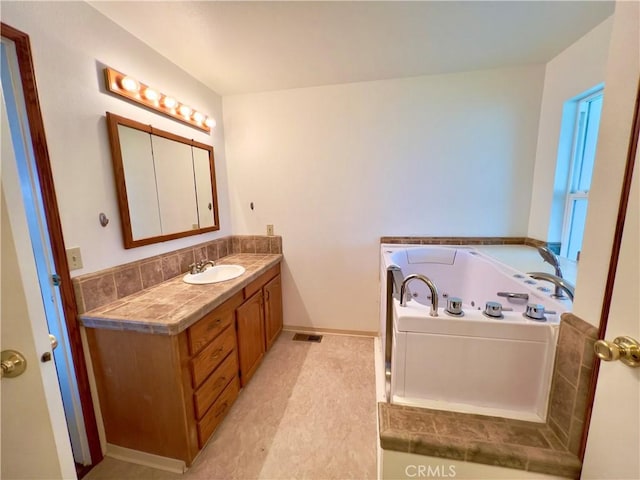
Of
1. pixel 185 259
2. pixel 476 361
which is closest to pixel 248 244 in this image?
pixel 185 259

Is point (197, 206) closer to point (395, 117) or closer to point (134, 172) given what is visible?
point (134, 172)

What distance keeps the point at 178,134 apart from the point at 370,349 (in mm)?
2416

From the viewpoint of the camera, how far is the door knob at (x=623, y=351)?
57 centimetres

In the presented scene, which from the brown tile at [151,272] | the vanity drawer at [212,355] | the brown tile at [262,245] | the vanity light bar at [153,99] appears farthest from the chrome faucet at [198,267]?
the vanity light bar at [153,99]

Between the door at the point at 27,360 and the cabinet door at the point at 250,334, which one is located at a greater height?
the door at the point at 27,360

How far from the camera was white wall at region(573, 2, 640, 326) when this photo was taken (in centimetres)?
66

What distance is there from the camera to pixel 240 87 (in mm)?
2207

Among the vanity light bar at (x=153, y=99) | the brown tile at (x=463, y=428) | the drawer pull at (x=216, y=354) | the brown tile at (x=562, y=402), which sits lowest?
the drawer pull at (x=216, y=354)

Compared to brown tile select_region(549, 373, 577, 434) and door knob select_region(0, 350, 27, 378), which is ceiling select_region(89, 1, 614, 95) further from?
brown tile select_region(549, 373, 577, 434)

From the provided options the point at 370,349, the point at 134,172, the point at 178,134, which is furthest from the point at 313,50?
the point at 370,349

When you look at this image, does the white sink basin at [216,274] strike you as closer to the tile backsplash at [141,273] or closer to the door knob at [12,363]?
the tile backsplash at [141,273]

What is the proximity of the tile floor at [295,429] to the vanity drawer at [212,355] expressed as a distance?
0.43 meters

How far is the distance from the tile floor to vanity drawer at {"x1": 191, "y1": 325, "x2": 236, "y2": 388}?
433mm

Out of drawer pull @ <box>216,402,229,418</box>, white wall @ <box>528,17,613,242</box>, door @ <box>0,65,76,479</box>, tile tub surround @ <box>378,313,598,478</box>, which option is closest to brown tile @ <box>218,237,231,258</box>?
drawer pull @ <box>216,402,229,418</box>
